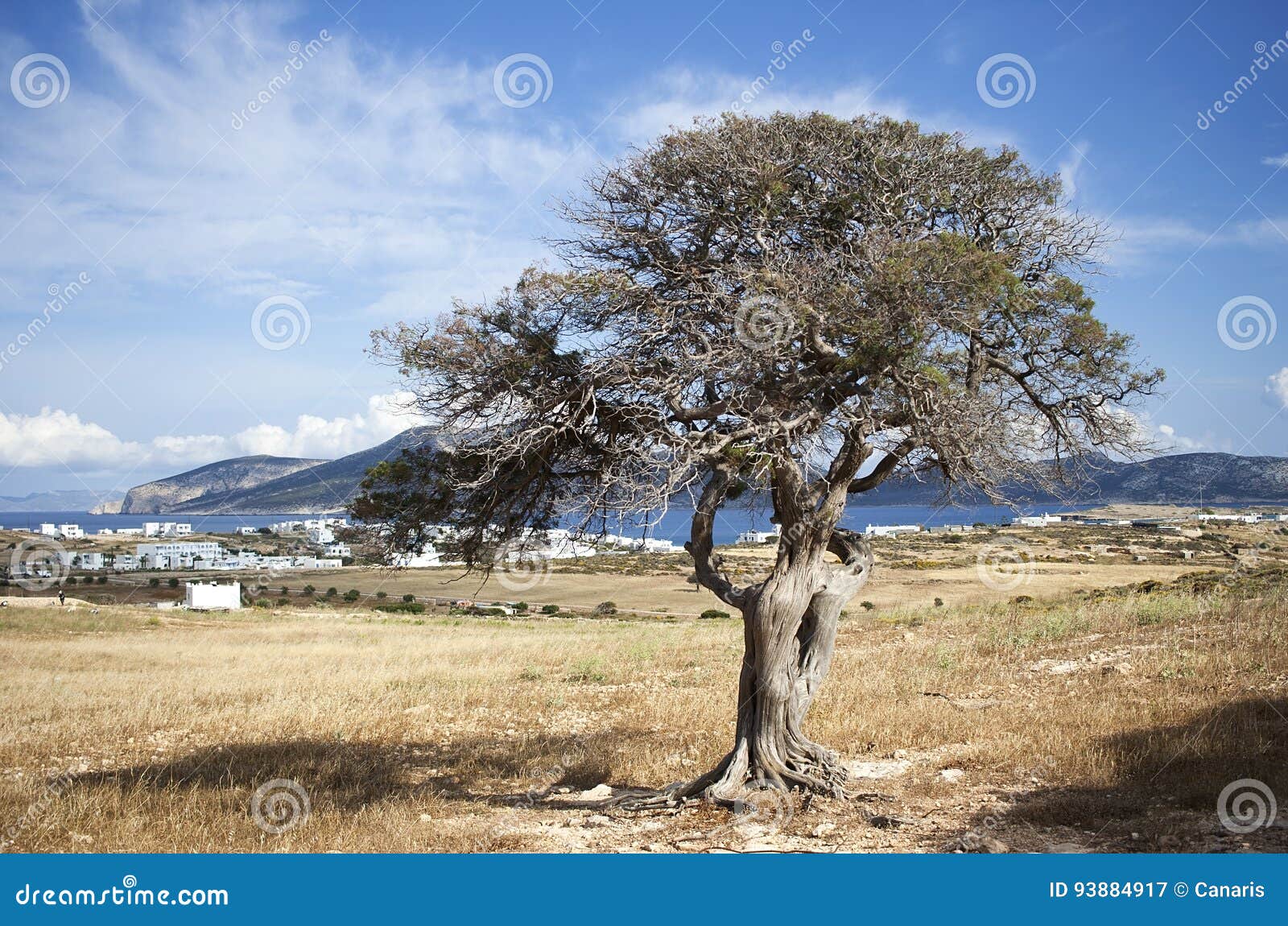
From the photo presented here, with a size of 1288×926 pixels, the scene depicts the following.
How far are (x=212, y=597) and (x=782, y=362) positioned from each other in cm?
5026

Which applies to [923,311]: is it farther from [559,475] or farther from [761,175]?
[559,475]

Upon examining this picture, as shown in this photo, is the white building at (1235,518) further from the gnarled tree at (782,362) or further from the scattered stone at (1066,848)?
the scattered stone at (1066,848)

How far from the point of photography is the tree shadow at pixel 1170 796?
696 cm

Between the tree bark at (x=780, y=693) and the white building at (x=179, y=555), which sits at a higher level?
the tree bark at (x=780, y=693)

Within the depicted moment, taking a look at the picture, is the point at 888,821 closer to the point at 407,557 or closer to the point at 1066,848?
the point at 1066,848

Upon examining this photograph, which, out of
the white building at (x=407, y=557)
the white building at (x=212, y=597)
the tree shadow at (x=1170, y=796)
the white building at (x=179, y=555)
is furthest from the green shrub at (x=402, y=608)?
the white building at (x=179, y=555)

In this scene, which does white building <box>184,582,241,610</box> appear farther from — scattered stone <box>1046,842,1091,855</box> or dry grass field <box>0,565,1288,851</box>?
scattered stone <box>1046,842,1091,855</box>

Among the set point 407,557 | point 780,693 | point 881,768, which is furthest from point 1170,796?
point 407,557

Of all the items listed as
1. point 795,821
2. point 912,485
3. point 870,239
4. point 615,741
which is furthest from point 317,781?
point 870,239

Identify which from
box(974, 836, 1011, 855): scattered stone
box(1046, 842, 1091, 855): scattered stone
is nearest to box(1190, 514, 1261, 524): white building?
box(1046, 842, 1091, 855): scattered stone

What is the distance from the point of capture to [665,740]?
12133 millimetres

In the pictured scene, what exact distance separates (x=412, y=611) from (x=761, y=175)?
152ft

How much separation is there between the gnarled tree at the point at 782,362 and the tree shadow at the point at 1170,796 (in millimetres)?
1945

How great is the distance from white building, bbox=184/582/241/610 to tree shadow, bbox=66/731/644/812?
→ 4168 centimetres
